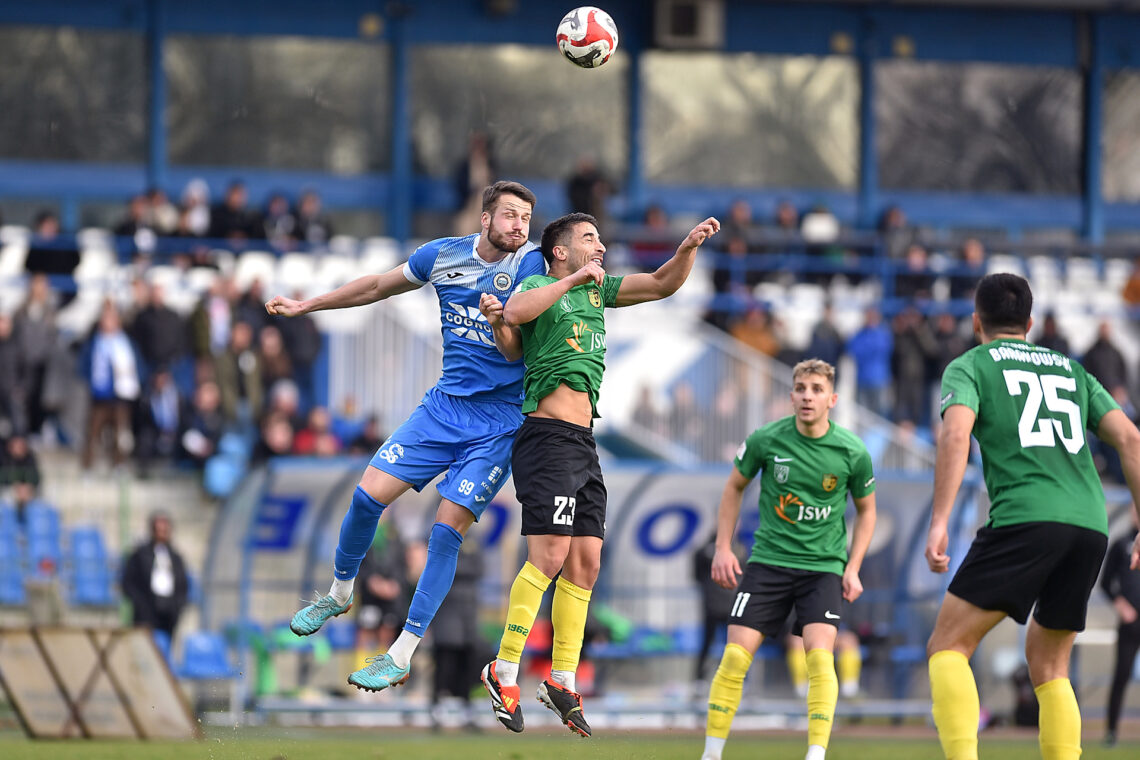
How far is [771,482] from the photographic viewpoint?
1037cm

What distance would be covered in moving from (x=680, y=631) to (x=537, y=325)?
9.92 metres

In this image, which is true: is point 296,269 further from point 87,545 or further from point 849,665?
point 849,665

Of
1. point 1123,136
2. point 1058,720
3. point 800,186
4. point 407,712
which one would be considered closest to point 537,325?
point 1058,720

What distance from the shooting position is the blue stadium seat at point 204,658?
16.8 metres

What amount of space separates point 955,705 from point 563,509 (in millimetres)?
2200

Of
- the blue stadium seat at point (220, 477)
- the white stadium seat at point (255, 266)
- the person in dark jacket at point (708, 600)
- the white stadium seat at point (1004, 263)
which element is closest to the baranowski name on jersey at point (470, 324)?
the person in dark jacket at point (708, 600)

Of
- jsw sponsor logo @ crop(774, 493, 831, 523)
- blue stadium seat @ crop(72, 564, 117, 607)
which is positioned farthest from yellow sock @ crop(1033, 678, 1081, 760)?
blue stadium seat @ crop(72, 564, 117, 607)

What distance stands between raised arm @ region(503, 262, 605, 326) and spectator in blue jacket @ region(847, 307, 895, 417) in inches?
581

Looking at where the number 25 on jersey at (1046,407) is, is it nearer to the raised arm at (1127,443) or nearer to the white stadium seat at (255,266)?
the raised arm at (1127,443)

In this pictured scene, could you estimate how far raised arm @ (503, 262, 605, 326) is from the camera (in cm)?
868

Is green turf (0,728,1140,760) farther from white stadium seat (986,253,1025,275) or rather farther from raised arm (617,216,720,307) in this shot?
white stadium seat (986,253,1025,275)

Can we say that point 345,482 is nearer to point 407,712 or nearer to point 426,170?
point 407,712

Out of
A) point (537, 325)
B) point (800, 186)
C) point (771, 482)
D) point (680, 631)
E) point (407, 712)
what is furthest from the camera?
point (800, 186)

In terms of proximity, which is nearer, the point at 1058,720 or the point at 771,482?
the point at 1058,720
